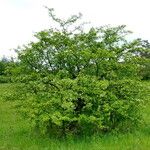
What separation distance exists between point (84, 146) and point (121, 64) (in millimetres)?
2971

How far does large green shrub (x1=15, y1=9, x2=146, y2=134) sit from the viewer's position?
42.2 feet

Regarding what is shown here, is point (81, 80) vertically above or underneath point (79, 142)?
above

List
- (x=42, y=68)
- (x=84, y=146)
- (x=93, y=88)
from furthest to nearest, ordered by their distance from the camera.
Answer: (x=42, y=68) < (x=93, y=88) < (x=84, y=146)

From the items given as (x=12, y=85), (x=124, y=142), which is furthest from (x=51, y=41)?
(x=124, y=142)

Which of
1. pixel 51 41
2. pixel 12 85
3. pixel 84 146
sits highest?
pixel 51 41

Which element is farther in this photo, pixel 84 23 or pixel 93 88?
pixel 84 23

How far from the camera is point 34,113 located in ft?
41.4

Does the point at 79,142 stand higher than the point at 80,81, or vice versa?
the point at 80,81

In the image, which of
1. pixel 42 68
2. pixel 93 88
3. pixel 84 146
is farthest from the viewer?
pixel 42 68

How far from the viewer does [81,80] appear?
13008 mm

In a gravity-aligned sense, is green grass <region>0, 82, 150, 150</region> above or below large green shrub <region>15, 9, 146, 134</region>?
below

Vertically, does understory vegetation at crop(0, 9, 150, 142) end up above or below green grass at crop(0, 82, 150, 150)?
above

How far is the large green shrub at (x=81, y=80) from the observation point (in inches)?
506

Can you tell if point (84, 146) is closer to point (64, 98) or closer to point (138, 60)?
point (64, 98)
